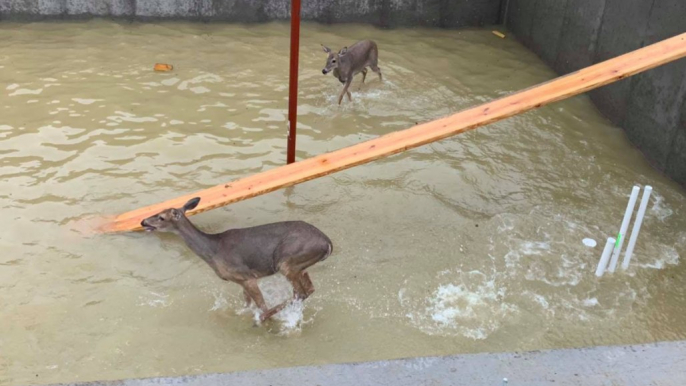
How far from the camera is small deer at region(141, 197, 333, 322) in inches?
196

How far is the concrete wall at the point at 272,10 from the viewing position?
1168 cm

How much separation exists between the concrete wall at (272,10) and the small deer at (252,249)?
7.88 meters

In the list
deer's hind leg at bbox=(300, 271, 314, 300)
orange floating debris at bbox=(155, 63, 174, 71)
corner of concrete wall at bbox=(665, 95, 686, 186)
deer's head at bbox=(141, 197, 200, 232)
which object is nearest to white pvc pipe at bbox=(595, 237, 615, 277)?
corner of concrete wall at bbox=(665, 95, 686, 186)

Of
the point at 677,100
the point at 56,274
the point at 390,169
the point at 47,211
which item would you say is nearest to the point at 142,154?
the point at 47,211

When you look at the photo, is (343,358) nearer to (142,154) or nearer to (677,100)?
(142,154)

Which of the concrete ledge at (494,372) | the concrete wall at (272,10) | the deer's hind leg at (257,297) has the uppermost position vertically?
the concrete wall at (272,10)

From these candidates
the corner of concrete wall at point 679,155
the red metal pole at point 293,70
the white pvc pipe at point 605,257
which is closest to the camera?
the white pvc pipe at point 605,257

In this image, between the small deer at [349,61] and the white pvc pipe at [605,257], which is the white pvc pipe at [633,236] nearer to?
the white pvc pipe at [605,257]

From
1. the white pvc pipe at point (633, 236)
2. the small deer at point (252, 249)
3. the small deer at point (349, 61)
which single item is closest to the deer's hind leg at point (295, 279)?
the small deer at point (252, 249)

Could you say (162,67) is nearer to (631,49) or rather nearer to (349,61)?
(349,61)

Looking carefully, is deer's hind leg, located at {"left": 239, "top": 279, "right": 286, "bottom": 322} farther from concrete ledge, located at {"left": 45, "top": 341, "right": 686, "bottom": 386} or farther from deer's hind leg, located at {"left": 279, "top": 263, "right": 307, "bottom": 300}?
concrete ledge, located at {"left": 45, "top": 341, "right": 686, "bottom": 386}

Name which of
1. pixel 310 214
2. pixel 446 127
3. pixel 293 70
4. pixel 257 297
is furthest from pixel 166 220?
pixel 446 127

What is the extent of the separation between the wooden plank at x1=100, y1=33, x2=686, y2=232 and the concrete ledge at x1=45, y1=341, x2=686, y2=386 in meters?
2.40

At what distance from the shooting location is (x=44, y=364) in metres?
4.70
